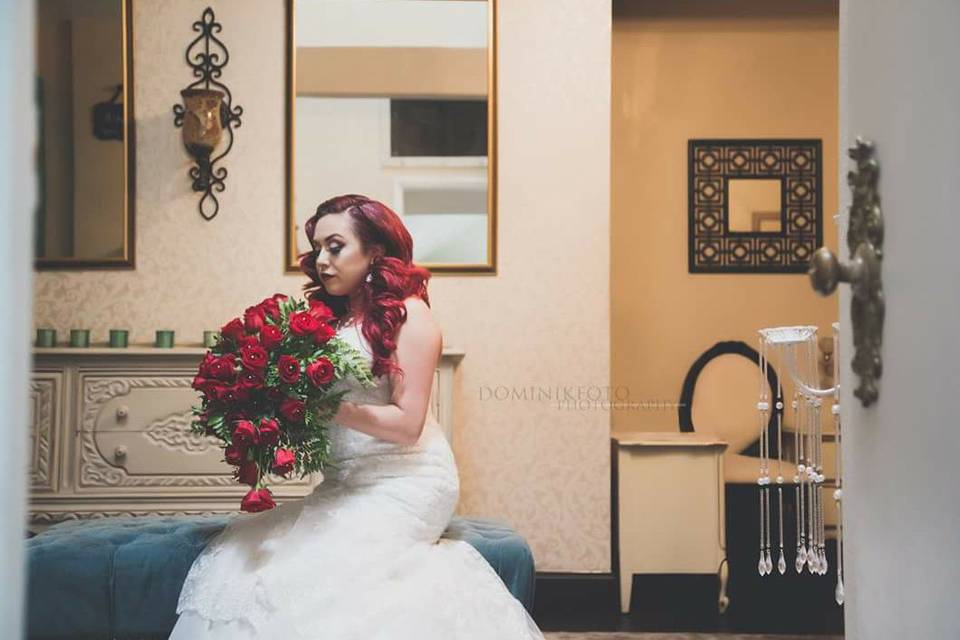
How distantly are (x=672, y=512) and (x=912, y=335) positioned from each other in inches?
136

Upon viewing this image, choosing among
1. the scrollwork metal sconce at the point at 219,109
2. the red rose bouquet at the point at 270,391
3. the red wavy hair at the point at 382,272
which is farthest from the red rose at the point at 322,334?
the scrollwork metal sconce at the point at 219,109

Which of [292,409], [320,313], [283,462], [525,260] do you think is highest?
[525,260]

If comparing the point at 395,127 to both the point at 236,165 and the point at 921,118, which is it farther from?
the point at 921,118

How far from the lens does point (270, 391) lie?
2.22 metres

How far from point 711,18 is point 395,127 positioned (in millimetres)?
2194

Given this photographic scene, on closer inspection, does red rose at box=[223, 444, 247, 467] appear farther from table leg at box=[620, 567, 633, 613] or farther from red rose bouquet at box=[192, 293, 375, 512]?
table leg at box=[620, 567, 633, 613]

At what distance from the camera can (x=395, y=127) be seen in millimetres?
4270

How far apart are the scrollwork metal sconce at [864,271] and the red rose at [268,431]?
57.2 inches

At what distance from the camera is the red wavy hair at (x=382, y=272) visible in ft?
8.57

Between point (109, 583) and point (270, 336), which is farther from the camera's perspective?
point (109, 583)

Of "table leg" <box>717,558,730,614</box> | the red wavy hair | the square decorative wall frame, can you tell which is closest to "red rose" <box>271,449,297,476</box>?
the red wavy hair

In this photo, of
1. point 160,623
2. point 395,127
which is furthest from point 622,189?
point 160,623

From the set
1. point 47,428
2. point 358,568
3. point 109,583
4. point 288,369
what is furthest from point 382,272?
point 47,428

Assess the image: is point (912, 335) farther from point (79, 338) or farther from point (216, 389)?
point (79, 338)
